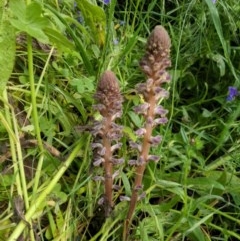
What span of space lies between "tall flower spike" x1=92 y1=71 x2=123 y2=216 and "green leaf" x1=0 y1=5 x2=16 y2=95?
228 millimetres

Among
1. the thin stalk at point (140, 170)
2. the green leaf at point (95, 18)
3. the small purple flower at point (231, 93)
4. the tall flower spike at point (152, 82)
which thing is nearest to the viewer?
the tall flower spike at point (152, 82)

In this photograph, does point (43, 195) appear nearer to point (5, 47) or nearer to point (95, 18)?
point (5, 47)

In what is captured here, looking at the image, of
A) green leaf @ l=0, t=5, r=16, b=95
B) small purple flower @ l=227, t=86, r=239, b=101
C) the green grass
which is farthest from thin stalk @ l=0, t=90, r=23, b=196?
small purple flower @ l=227, t=86, r=239, b=101

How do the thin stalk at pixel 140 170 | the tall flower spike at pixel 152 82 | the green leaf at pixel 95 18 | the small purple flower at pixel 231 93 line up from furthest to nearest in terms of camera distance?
the small purple flower at pixel 231 93 → the green leaf at pixel 95 18 → the thin stalk at pixel 140 170 → the tall flower spike at pixel 152 82

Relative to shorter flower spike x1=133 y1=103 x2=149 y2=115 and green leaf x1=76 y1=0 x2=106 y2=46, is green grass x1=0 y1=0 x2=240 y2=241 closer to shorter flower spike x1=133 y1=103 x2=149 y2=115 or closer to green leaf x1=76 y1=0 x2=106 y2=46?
green leaf x1=76 y1=0 x2=106 y2=46

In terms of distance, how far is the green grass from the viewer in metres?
1.37

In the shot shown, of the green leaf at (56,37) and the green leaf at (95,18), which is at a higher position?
the green leaf at (56,37)

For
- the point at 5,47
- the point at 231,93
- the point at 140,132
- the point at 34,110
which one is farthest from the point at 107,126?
the point at 231,93

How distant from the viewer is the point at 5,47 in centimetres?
125

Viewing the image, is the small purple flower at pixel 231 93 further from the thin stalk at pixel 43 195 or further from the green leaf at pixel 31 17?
the green leaf at pixel 31 17

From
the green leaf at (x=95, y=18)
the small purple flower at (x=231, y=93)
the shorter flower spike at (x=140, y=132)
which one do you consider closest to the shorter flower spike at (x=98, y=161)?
the shorter flower spike at (x=140, y=132)

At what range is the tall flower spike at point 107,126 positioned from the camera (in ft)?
3.97

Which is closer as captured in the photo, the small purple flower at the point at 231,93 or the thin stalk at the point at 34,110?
the thin stalk at the point at 34,110

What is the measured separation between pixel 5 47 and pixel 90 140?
402 mm
